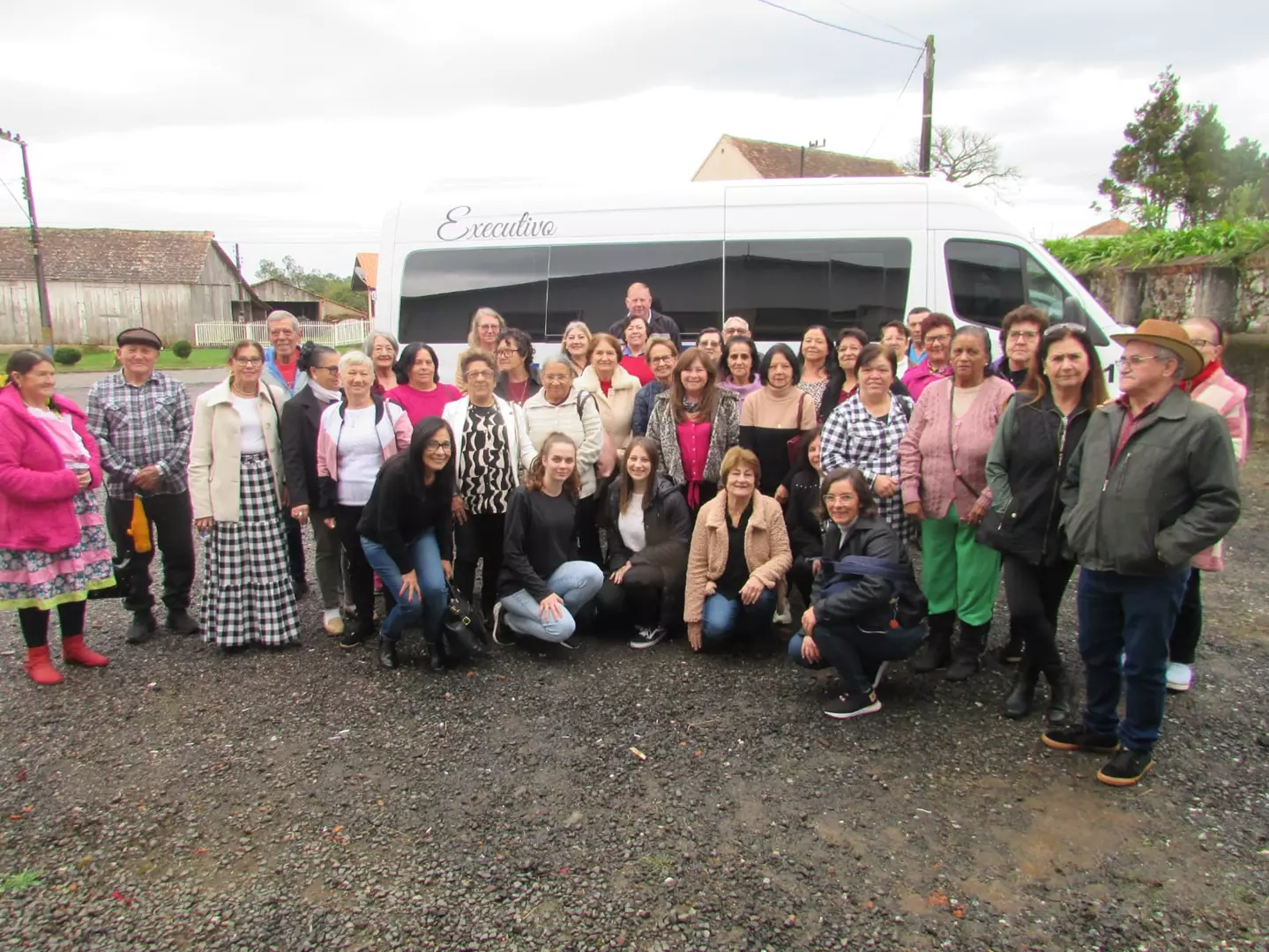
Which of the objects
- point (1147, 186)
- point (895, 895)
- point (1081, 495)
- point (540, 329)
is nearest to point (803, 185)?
point (540, 329)

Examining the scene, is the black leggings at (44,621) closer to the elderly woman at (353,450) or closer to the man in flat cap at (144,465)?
the man in flat cap at (144,465)

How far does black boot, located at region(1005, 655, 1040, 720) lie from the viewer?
4059 millimetres

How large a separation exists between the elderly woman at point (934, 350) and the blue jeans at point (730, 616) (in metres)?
1.72

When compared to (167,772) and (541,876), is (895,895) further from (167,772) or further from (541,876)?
(167,772)

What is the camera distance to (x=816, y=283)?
8289 millimetres

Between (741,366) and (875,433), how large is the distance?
3.83 feet

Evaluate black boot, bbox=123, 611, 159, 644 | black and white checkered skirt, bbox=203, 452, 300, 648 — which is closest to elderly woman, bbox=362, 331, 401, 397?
black and white checkered skirt, bbox=203, 452, 300, 648

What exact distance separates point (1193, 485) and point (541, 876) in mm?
2810

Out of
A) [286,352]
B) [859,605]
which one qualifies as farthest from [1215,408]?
[286,352]

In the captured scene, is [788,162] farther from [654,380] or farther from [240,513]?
[240,513]

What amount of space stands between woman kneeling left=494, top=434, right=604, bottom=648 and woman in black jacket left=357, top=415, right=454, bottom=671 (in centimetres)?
38

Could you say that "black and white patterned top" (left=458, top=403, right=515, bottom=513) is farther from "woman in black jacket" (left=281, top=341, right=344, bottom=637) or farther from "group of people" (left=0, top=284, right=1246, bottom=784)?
"woman in black jacket" (left=281, top=341, right=344, bottom=637)

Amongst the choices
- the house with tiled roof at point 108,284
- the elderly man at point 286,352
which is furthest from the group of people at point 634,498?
the house with tiled roof at point 108,284

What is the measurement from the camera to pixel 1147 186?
33094mm
